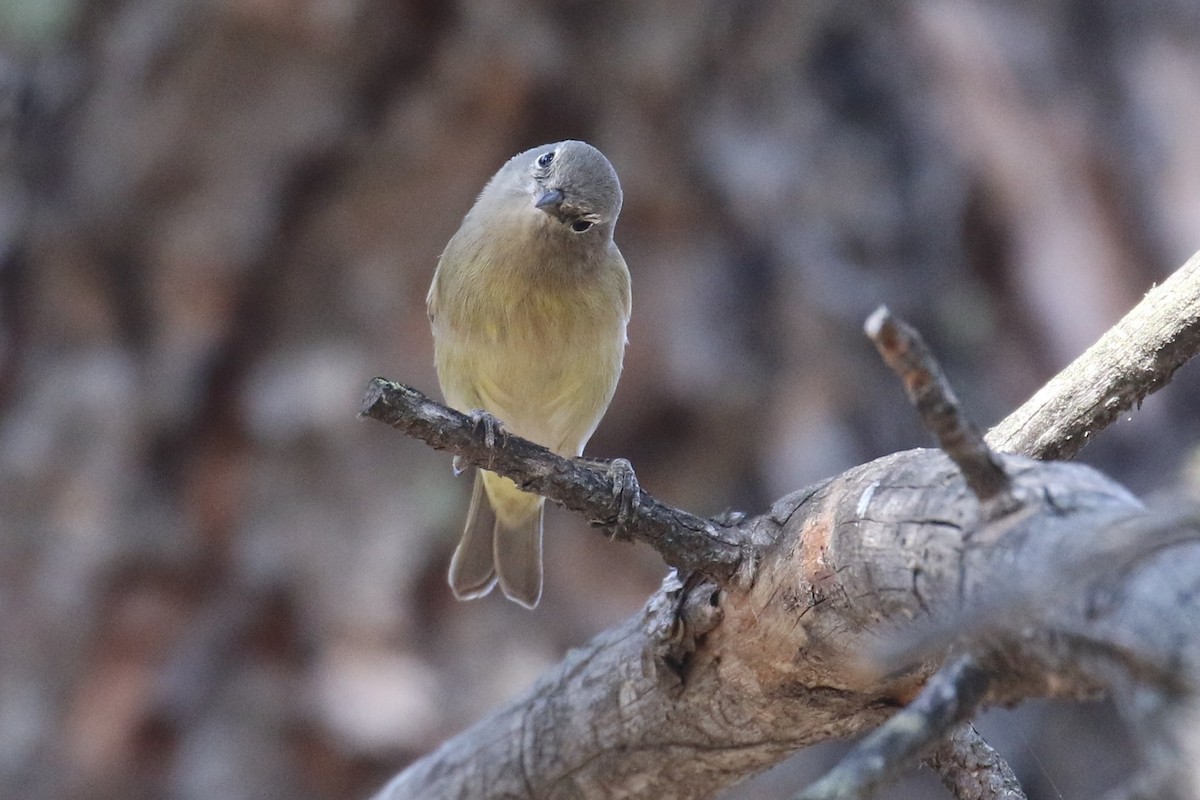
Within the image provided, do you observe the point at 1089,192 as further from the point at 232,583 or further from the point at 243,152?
the point at 232,583

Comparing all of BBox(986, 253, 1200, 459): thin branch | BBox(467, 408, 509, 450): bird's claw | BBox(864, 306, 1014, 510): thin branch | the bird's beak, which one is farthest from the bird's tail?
BBox(864, 306, 1014, 510): thin branch

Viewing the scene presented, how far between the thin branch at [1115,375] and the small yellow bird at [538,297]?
54.8 inches

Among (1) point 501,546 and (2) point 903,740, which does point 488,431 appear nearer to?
(2) point 903,740

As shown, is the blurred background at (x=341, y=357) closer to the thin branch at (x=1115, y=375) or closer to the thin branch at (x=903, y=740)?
the thin branch at (x=1115, y=375)

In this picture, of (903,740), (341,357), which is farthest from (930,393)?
(341,357)

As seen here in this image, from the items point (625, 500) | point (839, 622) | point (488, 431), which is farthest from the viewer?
point (488, 431)

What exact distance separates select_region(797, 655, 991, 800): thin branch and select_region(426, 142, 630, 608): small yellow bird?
2.24 metres

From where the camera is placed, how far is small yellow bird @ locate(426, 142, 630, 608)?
3371mm

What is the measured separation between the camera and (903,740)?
1.15 m

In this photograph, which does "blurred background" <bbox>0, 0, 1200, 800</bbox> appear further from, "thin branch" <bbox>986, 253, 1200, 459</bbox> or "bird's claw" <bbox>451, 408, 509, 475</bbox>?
"thin branch" <bbox>986, 253, 1200, 459</bbox>

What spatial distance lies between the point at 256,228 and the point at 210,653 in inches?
73.0

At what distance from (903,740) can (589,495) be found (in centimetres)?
114

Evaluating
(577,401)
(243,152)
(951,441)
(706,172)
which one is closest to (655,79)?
(706,172)

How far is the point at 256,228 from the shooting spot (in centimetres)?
529
